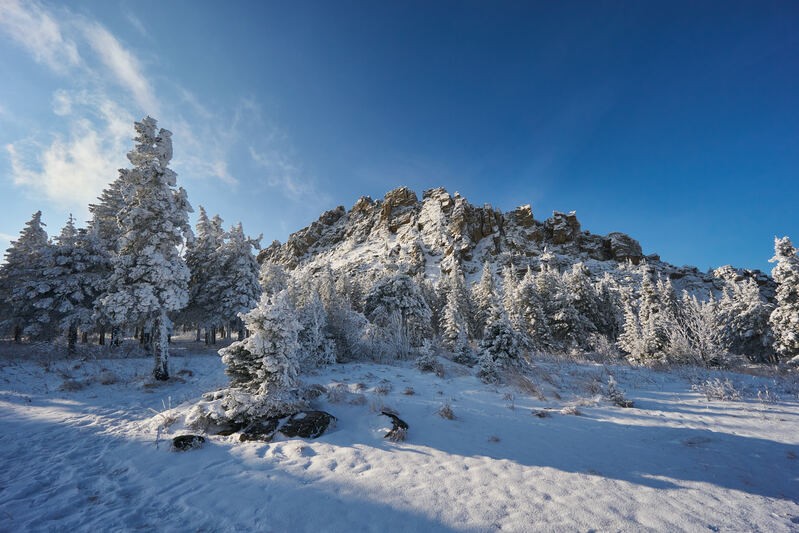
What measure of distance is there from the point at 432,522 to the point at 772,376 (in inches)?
638

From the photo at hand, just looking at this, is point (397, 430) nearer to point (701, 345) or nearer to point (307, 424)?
point (307, 424)

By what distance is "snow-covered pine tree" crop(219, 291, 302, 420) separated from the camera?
7.65 m

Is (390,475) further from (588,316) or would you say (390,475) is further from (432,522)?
(588,316)

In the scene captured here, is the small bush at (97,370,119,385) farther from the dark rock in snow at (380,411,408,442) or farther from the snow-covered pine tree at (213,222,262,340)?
the dark rock in snow at (380,411,408,442)

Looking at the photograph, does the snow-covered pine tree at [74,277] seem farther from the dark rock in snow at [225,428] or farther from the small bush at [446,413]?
the small bush at [446,413]

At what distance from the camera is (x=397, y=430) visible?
274 inches

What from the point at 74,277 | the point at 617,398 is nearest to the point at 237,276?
the point at 74,277

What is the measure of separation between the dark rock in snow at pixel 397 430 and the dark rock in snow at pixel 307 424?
1.58 metres

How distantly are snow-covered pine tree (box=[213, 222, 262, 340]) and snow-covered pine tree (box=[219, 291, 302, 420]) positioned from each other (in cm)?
1608

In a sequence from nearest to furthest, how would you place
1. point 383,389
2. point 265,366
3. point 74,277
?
point 265,366, point 383,389, point 74,277

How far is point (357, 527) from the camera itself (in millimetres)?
4008

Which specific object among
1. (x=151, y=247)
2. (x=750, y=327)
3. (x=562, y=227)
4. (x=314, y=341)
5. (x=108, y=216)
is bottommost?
(x=314, y=341)

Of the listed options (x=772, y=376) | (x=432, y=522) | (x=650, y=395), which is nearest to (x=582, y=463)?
(x=432, y=522)

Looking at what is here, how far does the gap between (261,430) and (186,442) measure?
4.82 ft
